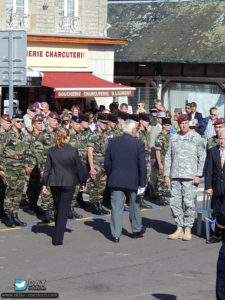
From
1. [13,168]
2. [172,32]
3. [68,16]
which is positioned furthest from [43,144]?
[172,32]

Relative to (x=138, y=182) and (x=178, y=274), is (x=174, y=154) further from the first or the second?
(x=178, y=274)

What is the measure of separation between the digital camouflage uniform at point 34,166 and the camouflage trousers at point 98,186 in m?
1.00

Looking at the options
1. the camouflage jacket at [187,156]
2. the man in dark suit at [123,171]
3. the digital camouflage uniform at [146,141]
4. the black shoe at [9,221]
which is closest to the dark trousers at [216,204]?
the camouflage jacket at [187,156]

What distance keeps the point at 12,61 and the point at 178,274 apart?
24.3ft

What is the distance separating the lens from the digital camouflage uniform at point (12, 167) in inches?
549

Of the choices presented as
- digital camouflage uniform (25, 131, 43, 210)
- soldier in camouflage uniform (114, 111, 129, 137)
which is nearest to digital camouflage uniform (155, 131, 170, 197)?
soldier in camouflage uniform (114, 111, 129, 137)

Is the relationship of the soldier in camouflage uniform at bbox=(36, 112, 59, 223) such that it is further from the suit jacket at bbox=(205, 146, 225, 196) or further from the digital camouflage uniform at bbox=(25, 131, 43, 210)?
the suit jacket at bbox=(205, 146, 225, 196)

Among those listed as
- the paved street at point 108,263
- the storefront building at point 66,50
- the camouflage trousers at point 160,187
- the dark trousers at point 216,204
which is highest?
the storefront building at point 66,50

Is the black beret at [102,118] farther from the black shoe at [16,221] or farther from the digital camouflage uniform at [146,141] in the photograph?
the black shoe at [16,221]

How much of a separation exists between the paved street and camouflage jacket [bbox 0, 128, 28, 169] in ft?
3.62

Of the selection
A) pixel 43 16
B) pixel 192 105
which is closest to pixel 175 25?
pixel 43 16

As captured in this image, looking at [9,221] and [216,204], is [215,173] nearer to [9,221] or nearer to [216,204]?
[216,204]

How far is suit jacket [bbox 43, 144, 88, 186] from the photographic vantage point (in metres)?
12.7

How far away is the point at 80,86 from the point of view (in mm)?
26109
